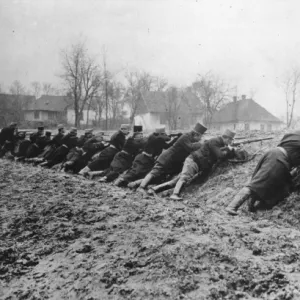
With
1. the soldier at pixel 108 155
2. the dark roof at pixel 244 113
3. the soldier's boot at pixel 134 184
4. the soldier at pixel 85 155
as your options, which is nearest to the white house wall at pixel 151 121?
the dark roof at pixel 244 113

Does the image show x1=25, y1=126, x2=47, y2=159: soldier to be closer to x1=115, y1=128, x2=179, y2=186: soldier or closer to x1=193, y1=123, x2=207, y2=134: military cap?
x1=115, y1=128, x2=179, y2=186: soldier

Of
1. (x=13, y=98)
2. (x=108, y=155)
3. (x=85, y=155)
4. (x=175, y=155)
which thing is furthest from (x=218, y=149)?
(x=13, y=98)

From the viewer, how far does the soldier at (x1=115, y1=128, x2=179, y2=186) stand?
8820 millimetres

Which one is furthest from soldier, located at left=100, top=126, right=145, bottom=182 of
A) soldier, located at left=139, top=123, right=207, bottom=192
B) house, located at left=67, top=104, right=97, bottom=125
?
house, located at left=67, top=104, right=97, bottom=125

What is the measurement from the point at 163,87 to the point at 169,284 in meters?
44.2

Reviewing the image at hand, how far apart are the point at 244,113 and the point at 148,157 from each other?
36.8m

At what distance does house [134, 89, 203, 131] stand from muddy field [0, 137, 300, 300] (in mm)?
32666

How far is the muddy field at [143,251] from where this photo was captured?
2.94m

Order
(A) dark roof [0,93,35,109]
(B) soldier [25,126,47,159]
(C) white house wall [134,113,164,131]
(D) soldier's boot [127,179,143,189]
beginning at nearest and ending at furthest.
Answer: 1. (D) soldier's boot [127,179,143,189]
2. (B) soldier [25,126,47,159]
3. (C) white house wall [134,113,164,131]
4. (A) dark roof [0,93,35,109]

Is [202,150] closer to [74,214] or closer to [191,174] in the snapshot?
[191,174]

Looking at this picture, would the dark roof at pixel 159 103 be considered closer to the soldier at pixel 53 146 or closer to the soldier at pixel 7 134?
the soldier at pixel 7 134

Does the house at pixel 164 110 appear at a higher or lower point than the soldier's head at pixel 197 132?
higher

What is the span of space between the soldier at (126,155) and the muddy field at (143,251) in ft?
11.1

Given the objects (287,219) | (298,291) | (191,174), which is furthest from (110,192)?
(298,291)
